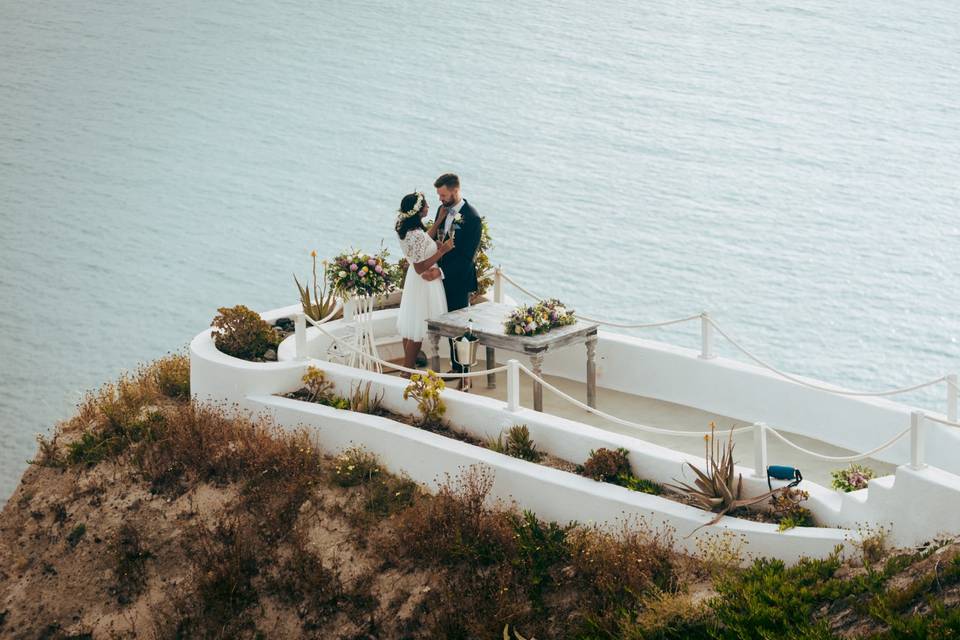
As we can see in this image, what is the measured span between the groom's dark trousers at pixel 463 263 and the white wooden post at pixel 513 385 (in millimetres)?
1589

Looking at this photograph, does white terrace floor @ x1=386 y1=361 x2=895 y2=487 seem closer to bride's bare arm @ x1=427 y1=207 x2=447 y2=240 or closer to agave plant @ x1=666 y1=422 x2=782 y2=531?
agave plant @ x1=666 y1=422 x2=782 y2=531

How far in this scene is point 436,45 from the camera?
27844mm

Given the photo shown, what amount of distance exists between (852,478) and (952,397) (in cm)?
131

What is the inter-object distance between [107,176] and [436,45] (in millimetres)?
7679

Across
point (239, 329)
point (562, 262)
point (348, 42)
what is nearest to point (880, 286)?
point (562, 262)

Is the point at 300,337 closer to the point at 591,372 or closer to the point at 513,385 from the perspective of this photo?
the point at 513,385

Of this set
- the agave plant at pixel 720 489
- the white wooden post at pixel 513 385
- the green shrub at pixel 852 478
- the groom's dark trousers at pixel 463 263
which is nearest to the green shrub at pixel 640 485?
the agave plant at pixel 720 489

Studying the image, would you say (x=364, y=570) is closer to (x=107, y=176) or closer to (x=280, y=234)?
(x=280, y=234)

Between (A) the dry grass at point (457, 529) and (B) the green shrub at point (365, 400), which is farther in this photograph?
(B) the green shrub at point (365, 400)

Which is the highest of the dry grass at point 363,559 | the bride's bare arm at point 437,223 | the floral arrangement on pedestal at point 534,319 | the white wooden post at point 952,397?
the bride's bare arm at point 437,223

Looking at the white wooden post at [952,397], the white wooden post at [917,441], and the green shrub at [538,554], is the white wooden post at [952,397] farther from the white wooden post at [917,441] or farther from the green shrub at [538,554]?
the green shrub at [538,554]

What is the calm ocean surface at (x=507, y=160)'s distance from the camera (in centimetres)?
2469

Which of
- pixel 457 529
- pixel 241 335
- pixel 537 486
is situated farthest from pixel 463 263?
pixel 457 529

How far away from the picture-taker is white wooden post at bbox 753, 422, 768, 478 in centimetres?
1046
